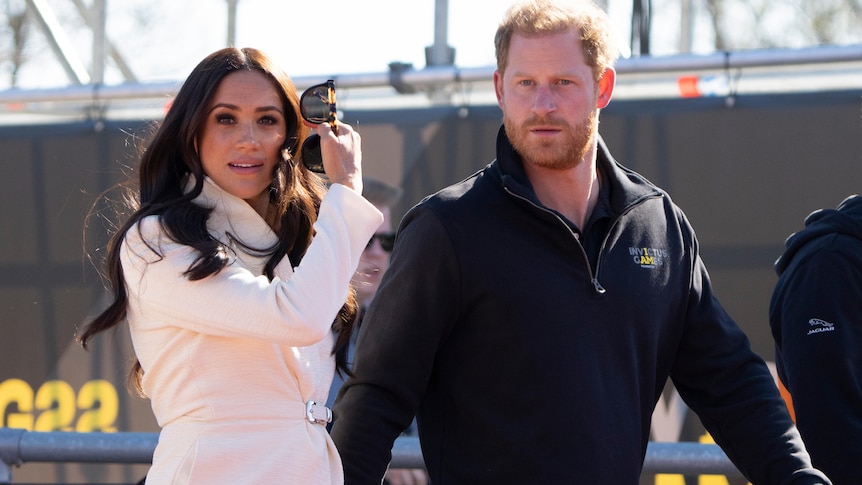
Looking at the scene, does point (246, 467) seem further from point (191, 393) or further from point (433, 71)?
point (433, 71)

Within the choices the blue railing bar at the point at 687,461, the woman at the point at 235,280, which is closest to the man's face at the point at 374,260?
the blue railing bar at the point at 687,461

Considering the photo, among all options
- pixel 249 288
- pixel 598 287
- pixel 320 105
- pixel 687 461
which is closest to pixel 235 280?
pixel 249 288

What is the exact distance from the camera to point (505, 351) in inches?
110

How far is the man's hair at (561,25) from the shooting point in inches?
117

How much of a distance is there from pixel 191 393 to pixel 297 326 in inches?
10.6

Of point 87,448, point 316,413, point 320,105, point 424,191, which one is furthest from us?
point 424,191

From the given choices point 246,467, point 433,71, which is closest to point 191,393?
point 246,467

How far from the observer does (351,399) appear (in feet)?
9.12

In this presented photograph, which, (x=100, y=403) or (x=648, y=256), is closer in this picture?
(x=648, y=256)

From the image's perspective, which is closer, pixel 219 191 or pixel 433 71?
pixel 219 191

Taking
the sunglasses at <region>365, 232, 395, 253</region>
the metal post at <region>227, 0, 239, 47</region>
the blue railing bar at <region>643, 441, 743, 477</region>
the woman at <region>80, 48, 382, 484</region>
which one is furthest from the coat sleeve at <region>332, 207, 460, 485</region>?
the metal post at <region>227, 0, 239, 47</region>

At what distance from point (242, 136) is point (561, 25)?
0.86 meters

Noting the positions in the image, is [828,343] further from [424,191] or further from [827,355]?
[424,191]

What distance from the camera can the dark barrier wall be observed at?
449cm
